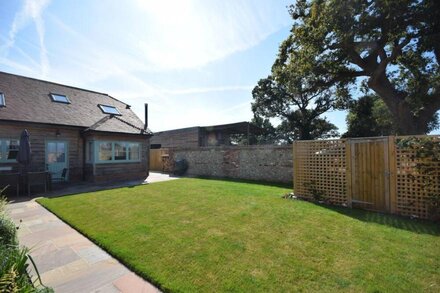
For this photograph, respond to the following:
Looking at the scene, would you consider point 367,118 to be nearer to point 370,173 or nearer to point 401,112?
point 401,112

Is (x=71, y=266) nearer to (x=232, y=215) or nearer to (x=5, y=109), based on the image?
(x=232, y=215)

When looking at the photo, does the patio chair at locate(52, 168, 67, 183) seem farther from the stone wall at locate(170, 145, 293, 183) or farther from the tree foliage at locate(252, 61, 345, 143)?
the tree foliage at locate(252, 61, 345, 143)

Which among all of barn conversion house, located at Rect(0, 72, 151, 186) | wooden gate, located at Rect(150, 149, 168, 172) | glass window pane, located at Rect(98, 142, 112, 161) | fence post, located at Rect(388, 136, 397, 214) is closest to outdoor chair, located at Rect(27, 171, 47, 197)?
barn conversion house, located at Rect(0, 72, 151, 186)

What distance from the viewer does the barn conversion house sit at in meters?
10.5

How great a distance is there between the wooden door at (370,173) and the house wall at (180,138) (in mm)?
15295

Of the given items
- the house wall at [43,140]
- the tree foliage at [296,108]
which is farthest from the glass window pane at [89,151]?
the tree foliage at [296,108]

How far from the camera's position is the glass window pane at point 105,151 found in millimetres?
12539

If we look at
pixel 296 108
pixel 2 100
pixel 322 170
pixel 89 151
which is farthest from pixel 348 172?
pixel 296 108

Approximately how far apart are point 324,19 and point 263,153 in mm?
7503

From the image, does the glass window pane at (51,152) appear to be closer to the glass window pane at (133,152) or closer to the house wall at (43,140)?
the house wall at (43,140)

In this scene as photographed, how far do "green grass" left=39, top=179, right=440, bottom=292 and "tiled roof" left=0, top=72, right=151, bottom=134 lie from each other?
6655 mm

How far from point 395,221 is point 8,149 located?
14409 mm

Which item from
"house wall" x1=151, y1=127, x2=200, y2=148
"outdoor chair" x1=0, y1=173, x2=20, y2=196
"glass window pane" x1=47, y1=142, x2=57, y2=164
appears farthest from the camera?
"house wall" x1=151, y1=127, x2=200, y2=148

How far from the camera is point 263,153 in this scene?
1298cm
